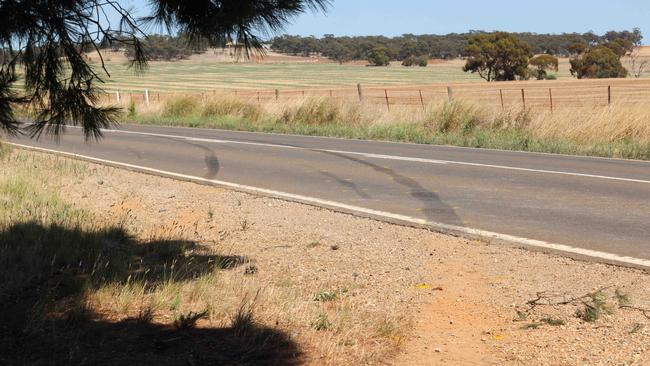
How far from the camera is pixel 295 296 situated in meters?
5.77

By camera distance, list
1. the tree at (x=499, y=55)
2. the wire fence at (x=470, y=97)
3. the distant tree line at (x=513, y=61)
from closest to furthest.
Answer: the wire fence at (x=470, y=97), the tree at (x=499, y=55), the distant tree line at (x=513, y=61)

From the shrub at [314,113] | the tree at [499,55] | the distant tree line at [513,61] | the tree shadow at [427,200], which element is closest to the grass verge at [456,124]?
the shrub at [314,113]

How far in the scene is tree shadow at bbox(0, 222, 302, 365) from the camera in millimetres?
4539

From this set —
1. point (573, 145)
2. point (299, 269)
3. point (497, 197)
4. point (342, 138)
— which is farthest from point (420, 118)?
point (299, 269)

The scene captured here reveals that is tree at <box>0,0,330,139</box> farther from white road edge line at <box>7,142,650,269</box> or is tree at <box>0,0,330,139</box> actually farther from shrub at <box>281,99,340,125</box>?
shrub at <box>281,99,340,125</box>

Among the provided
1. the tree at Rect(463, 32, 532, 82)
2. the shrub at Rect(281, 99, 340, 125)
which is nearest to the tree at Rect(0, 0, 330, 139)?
the shrub at Rect(281, 99, 340, 125)

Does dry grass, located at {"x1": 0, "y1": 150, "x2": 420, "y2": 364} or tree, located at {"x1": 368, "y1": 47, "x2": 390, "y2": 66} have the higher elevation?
tree, located at {"x1": 368, "y1": 47, "x2": 390, "y2": 66}

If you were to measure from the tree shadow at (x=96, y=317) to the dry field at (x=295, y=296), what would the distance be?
1cm

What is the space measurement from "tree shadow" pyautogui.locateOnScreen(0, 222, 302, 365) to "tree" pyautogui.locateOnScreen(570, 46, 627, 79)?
240 ft

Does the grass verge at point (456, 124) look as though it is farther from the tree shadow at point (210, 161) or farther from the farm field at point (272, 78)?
the farm field at point (272, 78)

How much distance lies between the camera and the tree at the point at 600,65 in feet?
243

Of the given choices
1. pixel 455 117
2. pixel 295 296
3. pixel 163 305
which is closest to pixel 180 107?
pixel 455 117

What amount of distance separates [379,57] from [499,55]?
47966 mm

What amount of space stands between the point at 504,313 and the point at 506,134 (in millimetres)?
13831
